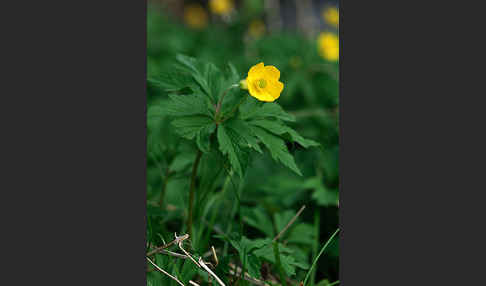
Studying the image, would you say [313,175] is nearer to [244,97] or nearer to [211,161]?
[211,161]

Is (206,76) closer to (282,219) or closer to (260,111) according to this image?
(260,111)

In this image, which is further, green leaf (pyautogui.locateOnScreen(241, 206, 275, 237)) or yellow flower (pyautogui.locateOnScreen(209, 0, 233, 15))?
yellow flower (pyautogui.locateOnScreen(209, 0, 233, 15))

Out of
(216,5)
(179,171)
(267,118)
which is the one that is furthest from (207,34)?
(267,118)

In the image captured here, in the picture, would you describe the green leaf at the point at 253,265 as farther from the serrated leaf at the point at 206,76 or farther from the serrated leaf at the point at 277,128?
the serrated leaf at the point at 206,76

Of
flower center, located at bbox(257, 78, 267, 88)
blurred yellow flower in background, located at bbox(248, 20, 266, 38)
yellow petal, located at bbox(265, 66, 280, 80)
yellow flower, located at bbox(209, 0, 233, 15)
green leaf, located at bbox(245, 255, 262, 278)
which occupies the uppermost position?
yellow flower, located at bbox(209, 0, 233, 15)

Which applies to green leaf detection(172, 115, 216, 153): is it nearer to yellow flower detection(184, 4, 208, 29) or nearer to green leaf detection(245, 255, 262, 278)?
green leaf detection(245, 255, 262, 278)

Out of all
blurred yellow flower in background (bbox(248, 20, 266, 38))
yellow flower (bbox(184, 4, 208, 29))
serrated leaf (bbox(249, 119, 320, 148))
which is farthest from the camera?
yellow flower (bbox(184, 4, 208, 29))

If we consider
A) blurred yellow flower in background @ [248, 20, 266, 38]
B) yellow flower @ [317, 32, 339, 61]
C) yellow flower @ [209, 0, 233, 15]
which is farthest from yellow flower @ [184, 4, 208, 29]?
yellow flower @ [317, 32, 339, 61]
